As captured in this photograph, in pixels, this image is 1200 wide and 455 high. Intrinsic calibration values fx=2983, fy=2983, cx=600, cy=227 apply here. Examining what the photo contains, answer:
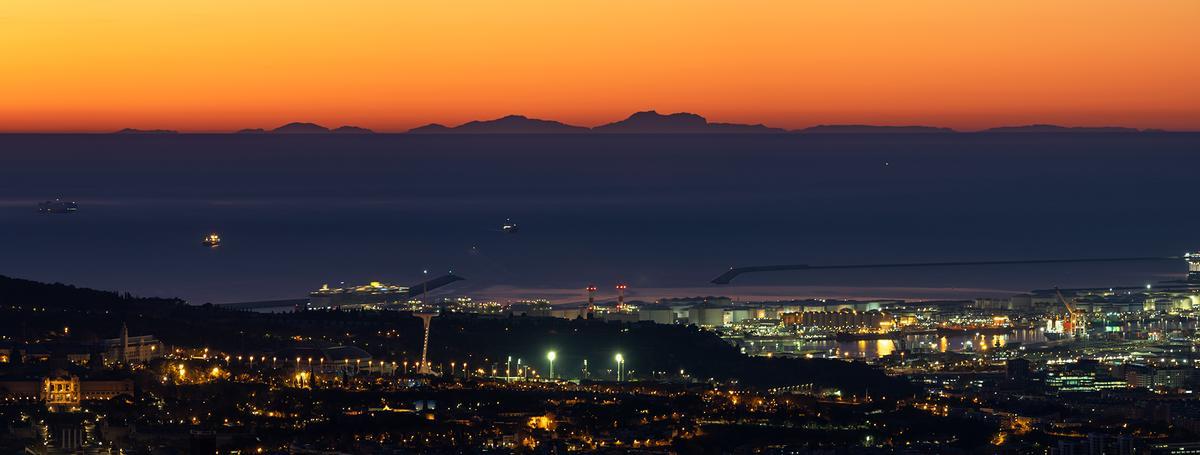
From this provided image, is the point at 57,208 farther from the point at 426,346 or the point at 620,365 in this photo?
the point at 620,365

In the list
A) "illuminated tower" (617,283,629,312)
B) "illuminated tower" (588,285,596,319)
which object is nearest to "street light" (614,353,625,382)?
"illuminated tower" (588,285,596,319)

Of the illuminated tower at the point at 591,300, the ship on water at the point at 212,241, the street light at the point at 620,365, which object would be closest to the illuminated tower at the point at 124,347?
the street light at the point at 620,365

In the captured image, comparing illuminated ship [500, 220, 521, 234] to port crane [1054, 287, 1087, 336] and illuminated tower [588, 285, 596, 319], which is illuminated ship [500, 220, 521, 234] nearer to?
illuminated tower [588, 285, 596, 319]

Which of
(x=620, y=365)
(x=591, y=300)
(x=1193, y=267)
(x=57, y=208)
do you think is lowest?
(x=620, y=365)

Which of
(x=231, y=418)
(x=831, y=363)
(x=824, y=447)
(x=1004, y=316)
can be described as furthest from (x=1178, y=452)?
(x=1004, y=316)

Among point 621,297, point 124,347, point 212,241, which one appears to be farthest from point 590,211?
point 124,347

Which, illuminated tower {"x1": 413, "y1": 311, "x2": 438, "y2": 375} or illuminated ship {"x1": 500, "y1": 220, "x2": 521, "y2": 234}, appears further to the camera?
illuminated ship {"x1": 500, "y1": 220, "x2": 521, "y2": 234}

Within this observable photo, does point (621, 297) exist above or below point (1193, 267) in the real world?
below

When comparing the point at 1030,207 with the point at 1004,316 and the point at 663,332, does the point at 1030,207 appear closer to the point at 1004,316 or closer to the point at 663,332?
the point at 1004,316
